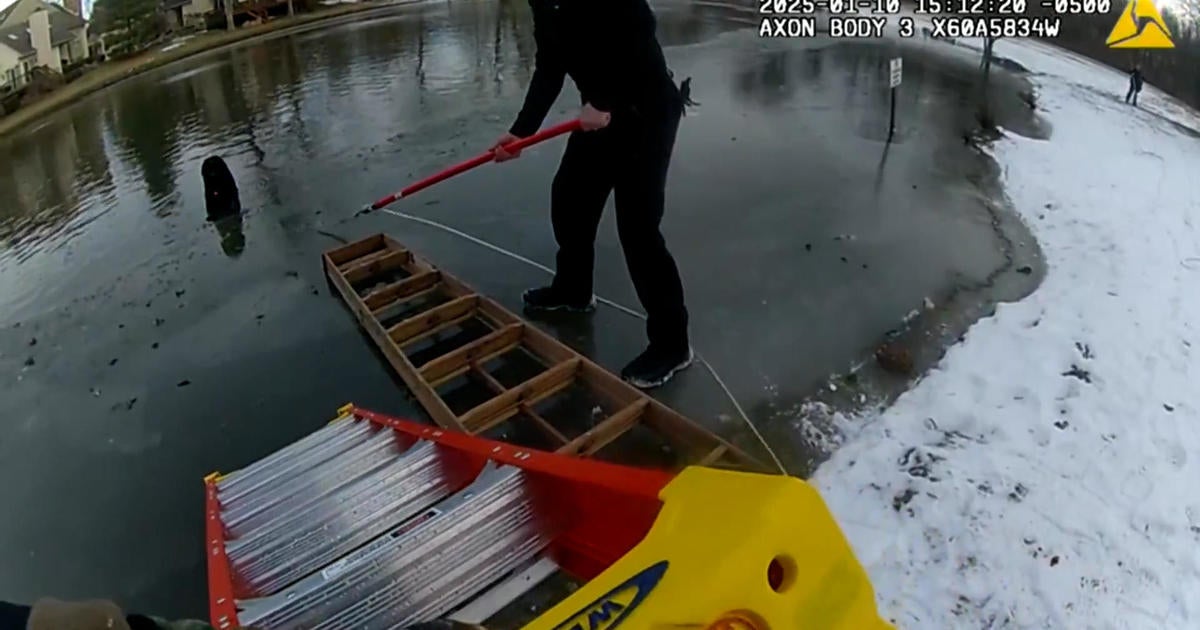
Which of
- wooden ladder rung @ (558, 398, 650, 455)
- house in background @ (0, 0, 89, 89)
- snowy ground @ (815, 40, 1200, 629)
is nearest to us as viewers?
snowy ground @ (815, 40, 1200, 629)

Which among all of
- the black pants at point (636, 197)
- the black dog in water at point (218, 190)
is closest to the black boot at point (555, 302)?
the black pants at point (636, 197)

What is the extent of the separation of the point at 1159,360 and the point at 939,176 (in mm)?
2877

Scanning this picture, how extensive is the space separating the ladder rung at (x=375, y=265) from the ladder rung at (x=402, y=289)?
0.71ft

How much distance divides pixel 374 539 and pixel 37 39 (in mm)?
15309

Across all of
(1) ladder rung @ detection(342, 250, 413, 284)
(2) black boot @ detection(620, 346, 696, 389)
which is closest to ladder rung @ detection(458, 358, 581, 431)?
(2) black boot @ detection(620, 346, 696, 389)

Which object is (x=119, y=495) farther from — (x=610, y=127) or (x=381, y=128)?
(x=381, y=128)

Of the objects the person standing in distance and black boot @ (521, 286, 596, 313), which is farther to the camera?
black boot @ (521, 286, 596, 313)

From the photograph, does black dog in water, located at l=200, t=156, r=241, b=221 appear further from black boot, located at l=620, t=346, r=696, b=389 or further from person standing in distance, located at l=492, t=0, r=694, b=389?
black boot, located at l=620, t=346, r=696, b=389

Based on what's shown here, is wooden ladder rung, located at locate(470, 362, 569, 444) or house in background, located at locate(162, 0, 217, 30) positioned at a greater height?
house in background, located at locate(162, 0, 217, 30)

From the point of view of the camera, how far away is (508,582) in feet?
7.72

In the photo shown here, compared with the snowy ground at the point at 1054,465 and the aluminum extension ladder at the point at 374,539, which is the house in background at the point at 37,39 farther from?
the snowy ground at the point at 1054,465

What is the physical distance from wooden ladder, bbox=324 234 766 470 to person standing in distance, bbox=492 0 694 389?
331 millimetres

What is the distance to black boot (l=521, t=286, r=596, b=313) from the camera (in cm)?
484

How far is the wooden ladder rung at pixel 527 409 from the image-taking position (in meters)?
3.65
